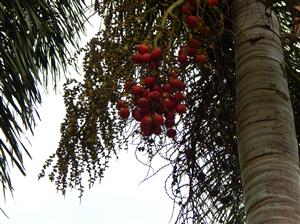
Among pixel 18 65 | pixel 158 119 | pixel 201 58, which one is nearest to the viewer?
pixel 158 119

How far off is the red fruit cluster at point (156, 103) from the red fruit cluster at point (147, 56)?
0.13 ft

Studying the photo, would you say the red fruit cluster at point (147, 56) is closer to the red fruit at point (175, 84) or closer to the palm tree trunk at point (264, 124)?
the red fruit at point (175, 84)

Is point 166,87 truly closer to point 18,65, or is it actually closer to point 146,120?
point 146,120

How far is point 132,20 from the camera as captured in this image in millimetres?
2271

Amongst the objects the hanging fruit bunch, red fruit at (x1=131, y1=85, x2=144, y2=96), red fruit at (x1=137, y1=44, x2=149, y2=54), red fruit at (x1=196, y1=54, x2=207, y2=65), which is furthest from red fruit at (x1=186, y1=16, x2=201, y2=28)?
red fruit at (x1=131, y1=85, x2=144, y2=96)

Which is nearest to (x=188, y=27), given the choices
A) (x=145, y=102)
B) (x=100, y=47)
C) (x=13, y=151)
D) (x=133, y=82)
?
(x=133, y=82)

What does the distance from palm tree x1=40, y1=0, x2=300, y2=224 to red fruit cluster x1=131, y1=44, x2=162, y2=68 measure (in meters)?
0.03

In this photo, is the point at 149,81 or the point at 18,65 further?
the point at 18,65

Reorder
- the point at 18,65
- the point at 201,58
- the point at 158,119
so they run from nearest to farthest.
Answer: the point at 158,119
the point at 201,58
the point at 18,65

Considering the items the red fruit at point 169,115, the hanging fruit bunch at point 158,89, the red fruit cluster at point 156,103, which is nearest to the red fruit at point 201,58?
the hanging fruit bunch at point 158,89

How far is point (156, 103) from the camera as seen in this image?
156 cm

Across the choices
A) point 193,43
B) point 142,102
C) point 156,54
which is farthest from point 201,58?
point 142,102

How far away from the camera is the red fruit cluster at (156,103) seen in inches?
61.1

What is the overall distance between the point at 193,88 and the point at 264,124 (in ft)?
3.54
